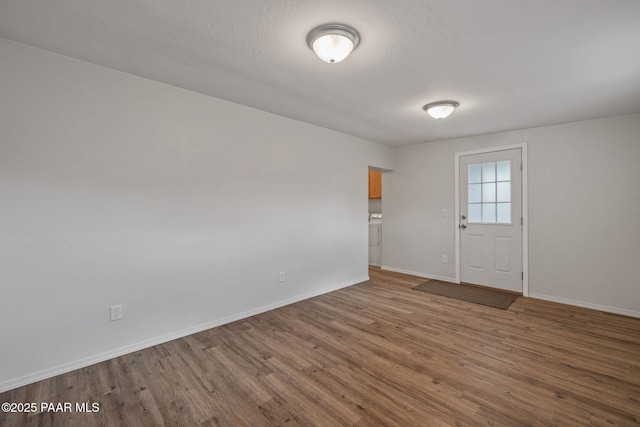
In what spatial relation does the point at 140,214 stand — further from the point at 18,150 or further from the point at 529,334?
the point at 529,334

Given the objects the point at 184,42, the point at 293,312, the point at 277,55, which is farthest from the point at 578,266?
the point at 184,42

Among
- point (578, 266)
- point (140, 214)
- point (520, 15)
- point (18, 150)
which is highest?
point (520, 15)

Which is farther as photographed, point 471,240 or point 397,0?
point 471,240

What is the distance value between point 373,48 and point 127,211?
95.2 inches

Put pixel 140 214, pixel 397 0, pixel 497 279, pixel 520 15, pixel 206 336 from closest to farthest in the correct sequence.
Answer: pixel 397 0
pixel 520 15
pixel 140 214
pixel 206 336
pixel 497 279

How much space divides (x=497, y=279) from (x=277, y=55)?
4.37 m

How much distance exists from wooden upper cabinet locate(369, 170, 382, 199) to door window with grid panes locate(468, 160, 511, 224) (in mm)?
1966

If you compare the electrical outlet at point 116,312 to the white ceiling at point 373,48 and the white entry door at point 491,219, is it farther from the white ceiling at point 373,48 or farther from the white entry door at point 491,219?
the white entry door at point 491,219

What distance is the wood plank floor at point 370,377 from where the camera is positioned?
174 centimetres

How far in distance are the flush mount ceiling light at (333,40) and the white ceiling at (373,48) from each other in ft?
0.19

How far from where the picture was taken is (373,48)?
6.70 feet

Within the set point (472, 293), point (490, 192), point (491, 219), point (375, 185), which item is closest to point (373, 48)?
point (490, 192)

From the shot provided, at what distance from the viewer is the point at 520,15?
1682 mm

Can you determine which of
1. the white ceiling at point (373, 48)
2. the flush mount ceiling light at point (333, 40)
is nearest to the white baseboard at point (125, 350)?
the white ceiling at point (373, 48)
